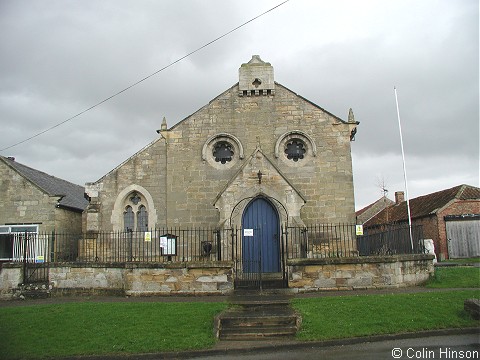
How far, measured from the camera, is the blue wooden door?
17.7 meters

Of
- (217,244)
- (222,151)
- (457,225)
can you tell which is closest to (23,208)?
(222,151)

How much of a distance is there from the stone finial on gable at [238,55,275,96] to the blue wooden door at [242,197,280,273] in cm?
570

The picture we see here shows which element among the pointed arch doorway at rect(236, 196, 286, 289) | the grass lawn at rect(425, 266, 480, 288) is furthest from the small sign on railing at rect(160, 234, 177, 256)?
the grass lawn at rect(425, 266, 480, 288)

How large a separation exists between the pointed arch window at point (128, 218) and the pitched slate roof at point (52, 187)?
5.06m

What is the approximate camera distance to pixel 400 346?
933 cm

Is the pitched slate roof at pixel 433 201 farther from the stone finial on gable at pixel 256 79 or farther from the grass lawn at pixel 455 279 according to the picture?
the stone finial on gable at pixel 256 79

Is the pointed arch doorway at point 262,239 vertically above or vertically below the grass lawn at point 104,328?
above

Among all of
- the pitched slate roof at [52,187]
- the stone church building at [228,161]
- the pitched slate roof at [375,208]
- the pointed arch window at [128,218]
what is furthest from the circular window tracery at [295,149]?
the pitched slate roof at [375,208]

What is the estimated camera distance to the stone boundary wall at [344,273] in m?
14.7

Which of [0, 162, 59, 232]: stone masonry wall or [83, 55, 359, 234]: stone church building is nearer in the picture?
→ [83, 55, 359, 234]: stone church building

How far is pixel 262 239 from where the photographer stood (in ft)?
58.9

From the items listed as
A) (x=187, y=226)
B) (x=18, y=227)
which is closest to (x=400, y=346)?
(x=187, y=226)

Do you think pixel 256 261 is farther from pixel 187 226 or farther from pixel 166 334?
pixel 166 334

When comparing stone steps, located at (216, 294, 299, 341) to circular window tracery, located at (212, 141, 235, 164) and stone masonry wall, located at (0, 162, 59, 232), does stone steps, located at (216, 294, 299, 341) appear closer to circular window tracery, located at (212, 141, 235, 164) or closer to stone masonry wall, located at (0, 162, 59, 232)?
circular window tracery, located at (212, 141, 235, 164)
